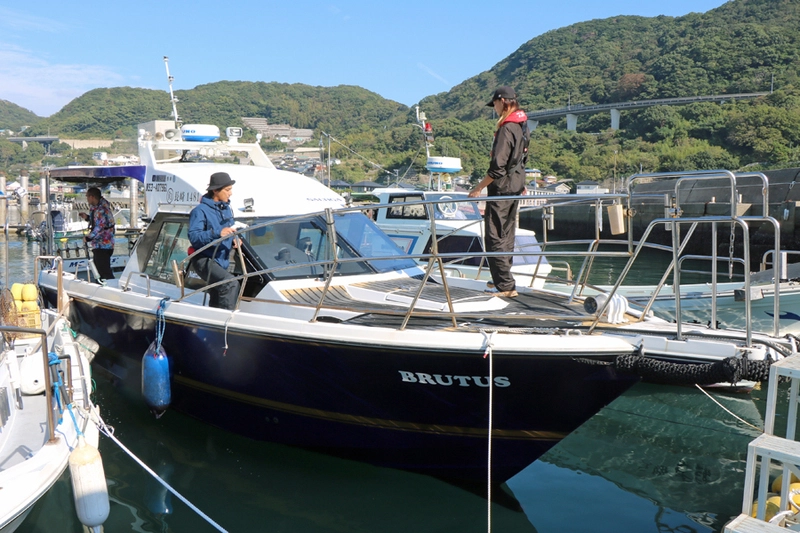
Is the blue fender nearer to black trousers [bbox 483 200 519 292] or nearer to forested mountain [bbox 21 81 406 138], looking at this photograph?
black trousers [bbox 483 200 519 292]

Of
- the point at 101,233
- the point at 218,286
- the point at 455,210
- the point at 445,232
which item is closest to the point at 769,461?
the point at 218,286

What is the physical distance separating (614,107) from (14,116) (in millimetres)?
114403

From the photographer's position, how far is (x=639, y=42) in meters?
93.9

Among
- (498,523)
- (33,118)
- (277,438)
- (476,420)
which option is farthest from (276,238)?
(33,118)

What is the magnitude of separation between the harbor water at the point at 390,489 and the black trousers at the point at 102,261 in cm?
184

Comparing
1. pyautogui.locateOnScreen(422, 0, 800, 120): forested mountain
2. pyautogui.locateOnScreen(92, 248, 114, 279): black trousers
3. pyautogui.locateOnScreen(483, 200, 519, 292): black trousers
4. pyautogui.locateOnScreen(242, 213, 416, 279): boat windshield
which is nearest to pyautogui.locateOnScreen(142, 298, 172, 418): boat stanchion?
pyautogui.locateOnScreen(242, 213, 416, 279): boat windshield

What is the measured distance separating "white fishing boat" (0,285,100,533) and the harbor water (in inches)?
19.2

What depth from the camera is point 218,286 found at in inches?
231

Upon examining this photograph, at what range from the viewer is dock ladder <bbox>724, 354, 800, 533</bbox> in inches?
143

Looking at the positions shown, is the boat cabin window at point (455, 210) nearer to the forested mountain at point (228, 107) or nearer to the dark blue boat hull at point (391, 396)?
the dark blue boat hull at point (391, 396)

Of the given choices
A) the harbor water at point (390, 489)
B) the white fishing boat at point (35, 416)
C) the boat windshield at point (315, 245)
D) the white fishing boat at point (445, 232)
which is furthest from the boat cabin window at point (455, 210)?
the white fishing boat at point (35, 416)

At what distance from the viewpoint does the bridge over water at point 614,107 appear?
188 feet

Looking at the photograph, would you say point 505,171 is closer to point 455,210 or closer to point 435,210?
point 455,210

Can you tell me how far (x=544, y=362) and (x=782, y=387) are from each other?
17.7ft
